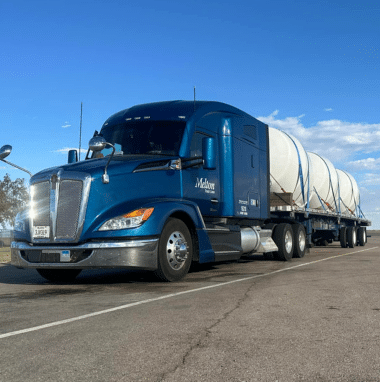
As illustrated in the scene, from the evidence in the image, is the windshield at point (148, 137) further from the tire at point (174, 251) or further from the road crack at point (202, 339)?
the road crack at point (202, 339)

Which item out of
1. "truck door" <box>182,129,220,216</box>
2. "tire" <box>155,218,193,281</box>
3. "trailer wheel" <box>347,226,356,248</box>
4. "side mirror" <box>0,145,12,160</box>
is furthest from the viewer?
"trailer wheel" <box>347,226,356,248</box>

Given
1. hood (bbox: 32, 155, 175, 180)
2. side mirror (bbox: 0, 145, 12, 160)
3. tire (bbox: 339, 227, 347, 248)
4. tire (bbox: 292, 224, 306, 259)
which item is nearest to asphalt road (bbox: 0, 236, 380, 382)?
hood (bbox: 32, 155, 175, 180)

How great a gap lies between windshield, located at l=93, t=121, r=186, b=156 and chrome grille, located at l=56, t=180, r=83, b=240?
1536mm

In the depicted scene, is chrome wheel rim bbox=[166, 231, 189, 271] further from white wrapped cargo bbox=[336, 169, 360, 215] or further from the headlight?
white wrapped cargo bbox=[336, 169, 360, 215]

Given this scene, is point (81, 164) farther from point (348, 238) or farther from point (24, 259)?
point (348, 238)

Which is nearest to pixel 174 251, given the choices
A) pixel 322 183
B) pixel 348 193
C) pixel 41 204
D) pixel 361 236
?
pixel 41 204

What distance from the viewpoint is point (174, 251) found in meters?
7.80

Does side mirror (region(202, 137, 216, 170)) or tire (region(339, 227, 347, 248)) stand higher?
side mirror (region(202, 137, 216, 170))

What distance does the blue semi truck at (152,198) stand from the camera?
7223 millimetres

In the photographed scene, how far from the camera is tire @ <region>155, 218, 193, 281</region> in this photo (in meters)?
7.56

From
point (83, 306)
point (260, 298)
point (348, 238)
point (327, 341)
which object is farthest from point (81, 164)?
point (348, 238)

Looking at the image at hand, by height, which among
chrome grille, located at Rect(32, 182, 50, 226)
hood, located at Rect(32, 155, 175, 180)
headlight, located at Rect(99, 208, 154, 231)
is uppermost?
hood, located at Rect(32, 155, 175, 180)

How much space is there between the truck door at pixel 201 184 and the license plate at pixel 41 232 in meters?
2.29

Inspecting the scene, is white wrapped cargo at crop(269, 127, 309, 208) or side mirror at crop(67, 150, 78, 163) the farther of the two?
white wrapped cargo at crop(269, 127, 309, 208)
